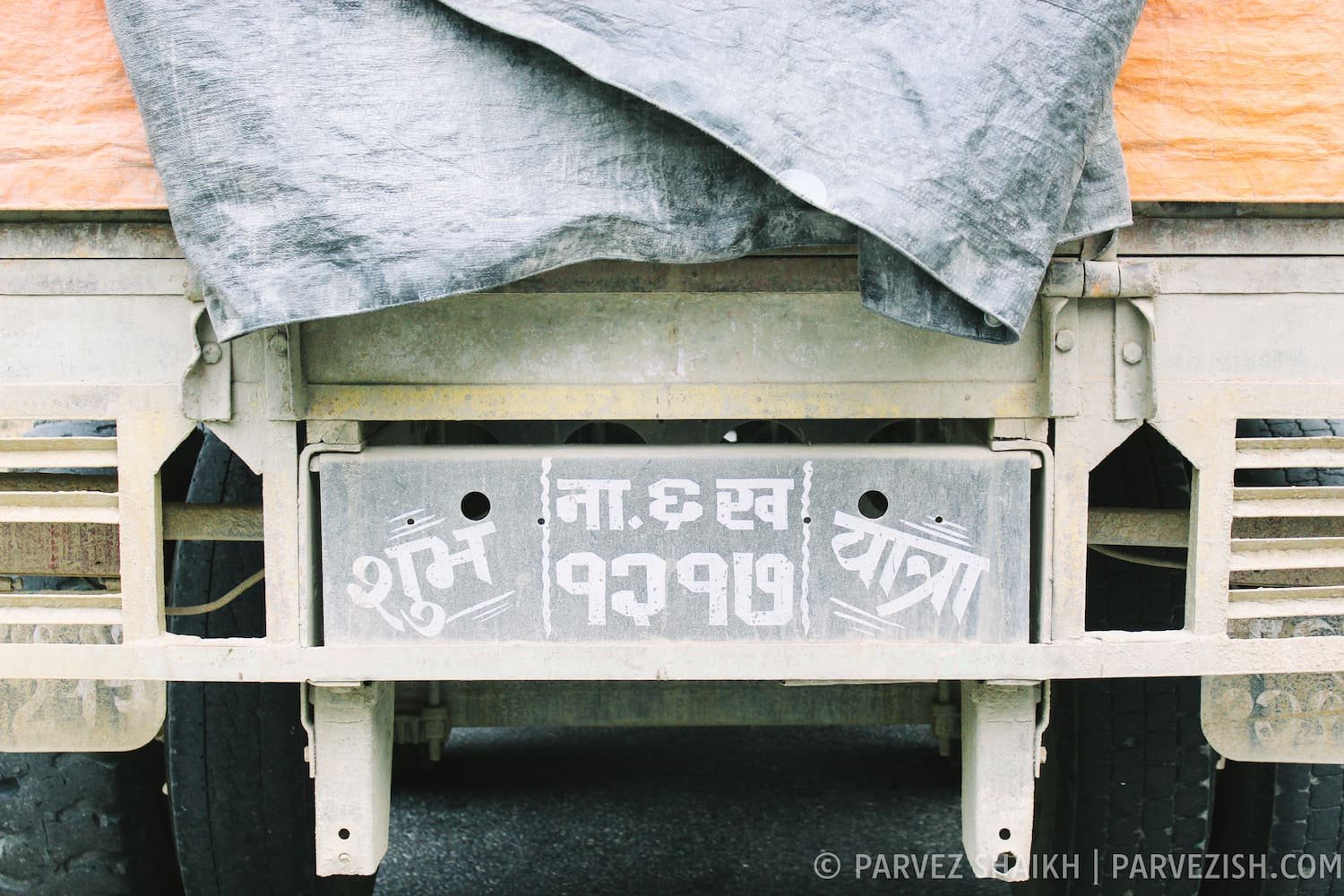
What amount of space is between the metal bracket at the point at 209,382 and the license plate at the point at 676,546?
0.17m

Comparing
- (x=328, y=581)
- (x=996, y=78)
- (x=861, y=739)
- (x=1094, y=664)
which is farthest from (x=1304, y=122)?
(x=861, y=739)

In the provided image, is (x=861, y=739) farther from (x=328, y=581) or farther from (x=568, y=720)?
(x=328, y=581)

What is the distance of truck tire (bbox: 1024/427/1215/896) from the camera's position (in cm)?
268

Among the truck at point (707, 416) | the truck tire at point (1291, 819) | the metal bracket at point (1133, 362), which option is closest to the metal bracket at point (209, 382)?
the truck at point (707, 416)

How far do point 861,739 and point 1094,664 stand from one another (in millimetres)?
2942

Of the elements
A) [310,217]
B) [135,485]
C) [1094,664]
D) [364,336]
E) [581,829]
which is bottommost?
[581,829]

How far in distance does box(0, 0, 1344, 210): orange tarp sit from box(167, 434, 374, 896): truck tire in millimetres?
705

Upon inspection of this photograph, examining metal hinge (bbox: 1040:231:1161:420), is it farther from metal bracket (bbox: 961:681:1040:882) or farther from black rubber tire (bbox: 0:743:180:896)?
black rubber tire (bbox: 0:743:180:896)

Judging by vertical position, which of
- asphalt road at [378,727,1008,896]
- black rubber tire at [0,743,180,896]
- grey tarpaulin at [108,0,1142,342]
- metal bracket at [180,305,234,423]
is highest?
grey tarpaulin at [108,0,1142,342]

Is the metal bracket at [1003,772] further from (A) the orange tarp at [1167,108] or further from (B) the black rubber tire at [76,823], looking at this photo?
(B) the black rubber tire at [76,823]

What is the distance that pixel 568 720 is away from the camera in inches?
123

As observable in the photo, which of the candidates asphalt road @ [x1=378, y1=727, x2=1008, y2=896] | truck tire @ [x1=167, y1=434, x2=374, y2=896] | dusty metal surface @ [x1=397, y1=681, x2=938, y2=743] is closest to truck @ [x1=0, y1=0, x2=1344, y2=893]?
truck tire @ [x1=167, y1=434, x2=374, y2=896]

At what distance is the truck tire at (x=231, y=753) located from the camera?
2670 millimetres

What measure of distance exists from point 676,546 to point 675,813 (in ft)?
7.76
